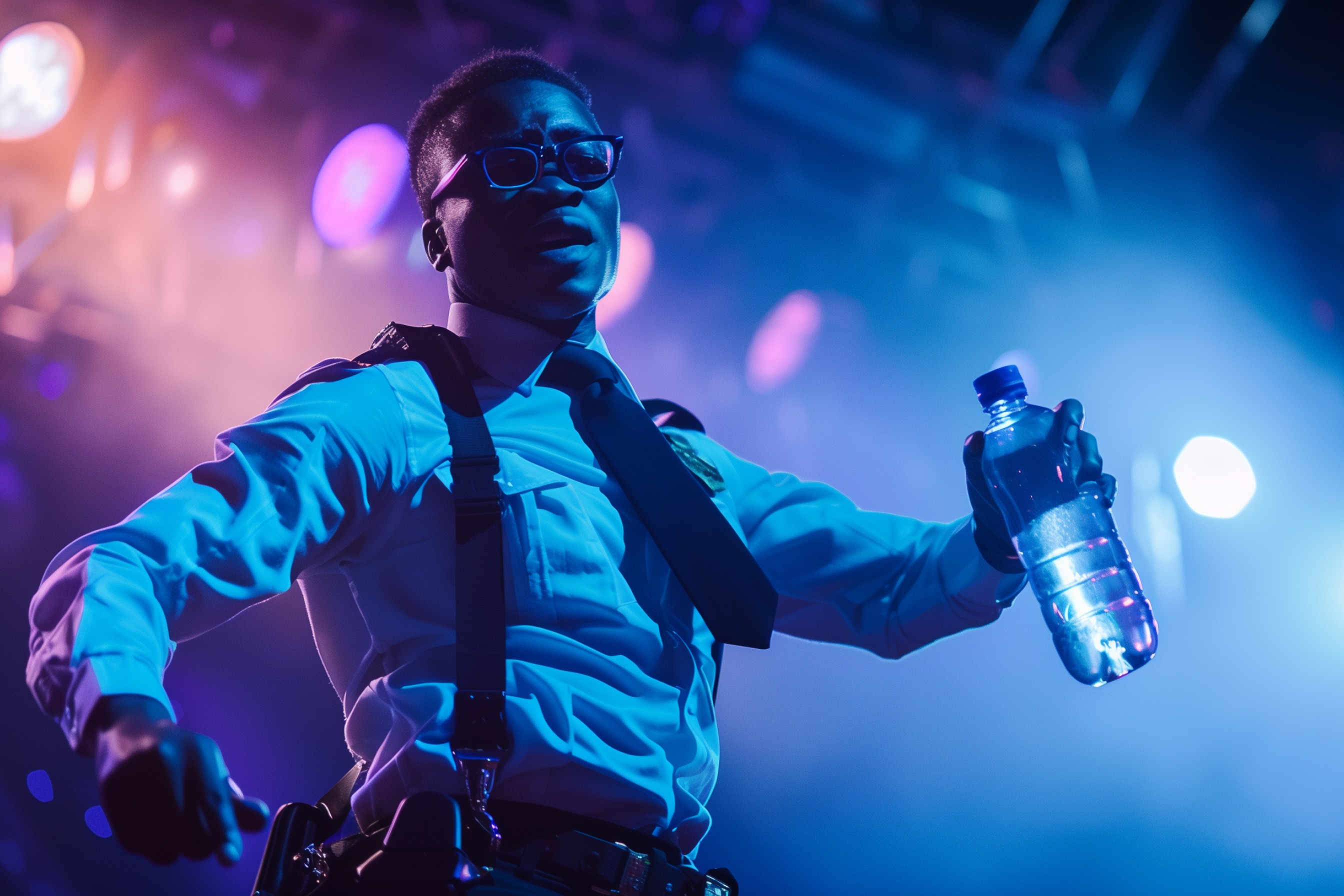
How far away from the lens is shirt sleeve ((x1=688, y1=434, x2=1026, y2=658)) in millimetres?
1828

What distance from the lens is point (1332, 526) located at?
4.82 meters

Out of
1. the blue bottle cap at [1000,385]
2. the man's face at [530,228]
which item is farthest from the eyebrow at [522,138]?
the blue bottle cap at [1000,385]

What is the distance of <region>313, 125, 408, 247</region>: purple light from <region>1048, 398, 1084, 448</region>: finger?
3.43 meters

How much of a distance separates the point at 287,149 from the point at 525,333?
9.58 feet

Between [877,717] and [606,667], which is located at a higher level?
[877,717]

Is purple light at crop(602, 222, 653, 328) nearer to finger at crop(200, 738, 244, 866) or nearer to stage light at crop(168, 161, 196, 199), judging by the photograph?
stage light at crop(168, 161, 196, 199)

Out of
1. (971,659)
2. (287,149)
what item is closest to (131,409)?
(287,149)

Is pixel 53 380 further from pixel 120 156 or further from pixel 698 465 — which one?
pixel 698 465

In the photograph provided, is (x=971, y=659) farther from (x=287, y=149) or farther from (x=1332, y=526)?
(x=287, y=149)

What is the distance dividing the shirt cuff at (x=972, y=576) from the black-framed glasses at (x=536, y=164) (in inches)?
38.3

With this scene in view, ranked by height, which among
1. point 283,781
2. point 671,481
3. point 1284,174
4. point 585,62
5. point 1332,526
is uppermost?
point 1284,174

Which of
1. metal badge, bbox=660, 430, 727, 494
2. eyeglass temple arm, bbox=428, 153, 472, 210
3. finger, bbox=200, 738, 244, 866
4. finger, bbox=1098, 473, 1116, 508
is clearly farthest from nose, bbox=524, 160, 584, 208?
finger, bbox=200, 738, 244, 866

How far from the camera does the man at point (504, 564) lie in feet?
3.41

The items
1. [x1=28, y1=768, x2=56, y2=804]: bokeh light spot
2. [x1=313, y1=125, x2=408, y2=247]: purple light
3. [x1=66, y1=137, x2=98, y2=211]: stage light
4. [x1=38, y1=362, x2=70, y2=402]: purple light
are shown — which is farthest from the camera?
[x1=313, y1=125, x2=408, y2=247]: purple light
